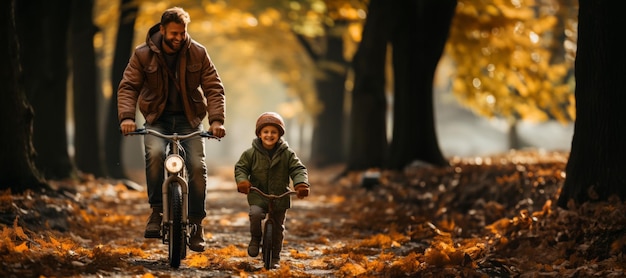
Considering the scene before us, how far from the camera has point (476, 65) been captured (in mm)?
20047

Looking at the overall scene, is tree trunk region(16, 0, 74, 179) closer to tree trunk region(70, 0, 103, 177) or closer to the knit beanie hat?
tree trunk region(70, 0, 103, 177)

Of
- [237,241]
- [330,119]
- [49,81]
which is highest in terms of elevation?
[49,81]

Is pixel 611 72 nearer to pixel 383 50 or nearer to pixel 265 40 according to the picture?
pixel 383 50

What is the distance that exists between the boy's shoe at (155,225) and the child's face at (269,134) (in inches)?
40.9

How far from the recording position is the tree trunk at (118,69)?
1805 cm

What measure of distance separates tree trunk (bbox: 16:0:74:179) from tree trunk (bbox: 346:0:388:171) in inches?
263

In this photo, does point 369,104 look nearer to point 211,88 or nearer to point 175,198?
point 211,88

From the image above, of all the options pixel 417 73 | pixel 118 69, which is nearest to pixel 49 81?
pixel 118 69

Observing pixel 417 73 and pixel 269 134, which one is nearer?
pixel 269 134

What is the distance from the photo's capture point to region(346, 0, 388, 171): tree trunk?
1809 centimetres

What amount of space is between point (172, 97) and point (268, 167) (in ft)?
3.14

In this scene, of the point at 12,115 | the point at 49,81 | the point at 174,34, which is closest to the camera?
the point at 174,34

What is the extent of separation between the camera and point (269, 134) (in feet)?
21.0

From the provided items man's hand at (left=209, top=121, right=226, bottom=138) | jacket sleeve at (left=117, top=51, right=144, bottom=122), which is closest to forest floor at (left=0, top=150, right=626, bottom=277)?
man's hand at (left=209, top=121, right=226, bottom=138)
